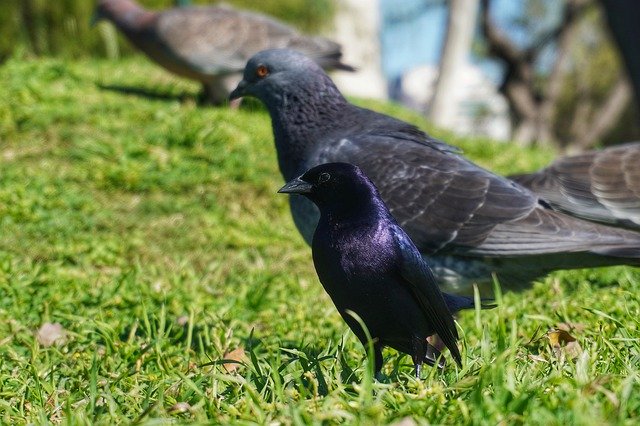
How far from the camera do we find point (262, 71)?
505cm

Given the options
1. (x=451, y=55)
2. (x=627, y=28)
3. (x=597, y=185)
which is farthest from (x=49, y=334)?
(x=451, y=55)

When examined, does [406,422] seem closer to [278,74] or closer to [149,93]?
[278,74]

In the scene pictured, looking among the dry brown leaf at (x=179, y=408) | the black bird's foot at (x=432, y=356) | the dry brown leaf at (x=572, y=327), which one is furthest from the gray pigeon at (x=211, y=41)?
the dry brown leaf at (x=179, y=408)

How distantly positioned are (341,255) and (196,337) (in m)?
1.38

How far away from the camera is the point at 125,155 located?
6.95 m

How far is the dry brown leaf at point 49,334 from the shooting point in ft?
13.5

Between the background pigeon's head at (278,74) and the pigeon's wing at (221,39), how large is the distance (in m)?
3.47

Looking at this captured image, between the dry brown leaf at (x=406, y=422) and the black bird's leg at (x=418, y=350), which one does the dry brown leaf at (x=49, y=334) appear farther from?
the dry brown leaf at (x=406, y=422)

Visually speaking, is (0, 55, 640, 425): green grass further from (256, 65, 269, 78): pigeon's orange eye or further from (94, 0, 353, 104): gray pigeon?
(256, 65, 269, 78): pigeon's orange eye

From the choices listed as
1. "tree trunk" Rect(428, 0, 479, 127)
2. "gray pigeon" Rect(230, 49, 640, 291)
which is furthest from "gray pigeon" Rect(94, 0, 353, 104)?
"tree trunk" Rect(428, 0, 479, 127)

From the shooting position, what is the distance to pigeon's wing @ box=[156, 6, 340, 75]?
8.66m

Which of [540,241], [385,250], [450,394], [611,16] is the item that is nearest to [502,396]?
[450,394]

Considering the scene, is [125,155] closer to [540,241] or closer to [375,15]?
[540,241]

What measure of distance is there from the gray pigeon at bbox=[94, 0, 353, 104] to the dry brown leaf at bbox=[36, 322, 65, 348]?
4.73 meters
